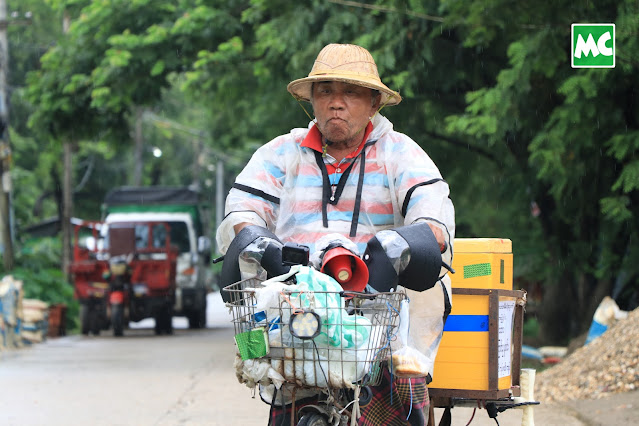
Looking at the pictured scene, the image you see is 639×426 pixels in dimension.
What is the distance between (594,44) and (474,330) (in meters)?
4.76

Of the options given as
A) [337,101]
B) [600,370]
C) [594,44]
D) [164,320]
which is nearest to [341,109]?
[337,101]

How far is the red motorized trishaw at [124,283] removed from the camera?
20703 mm

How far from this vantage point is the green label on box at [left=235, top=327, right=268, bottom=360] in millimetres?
3559

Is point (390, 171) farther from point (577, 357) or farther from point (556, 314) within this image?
point (556, 314)

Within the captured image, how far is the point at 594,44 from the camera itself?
9422 millimetres

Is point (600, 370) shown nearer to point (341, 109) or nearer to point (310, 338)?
point (341, 109)

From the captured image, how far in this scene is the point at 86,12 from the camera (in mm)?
16641

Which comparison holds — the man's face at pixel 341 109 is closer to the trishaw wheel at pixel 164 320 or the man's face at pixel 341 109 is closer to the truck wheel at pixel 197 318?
the trishaw wheel at pixel 164 320

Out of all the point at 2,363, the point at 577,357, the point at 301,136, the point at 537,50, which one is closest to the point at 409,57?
the point at 537,50

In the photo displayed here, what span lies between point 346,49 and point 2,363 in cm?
1100

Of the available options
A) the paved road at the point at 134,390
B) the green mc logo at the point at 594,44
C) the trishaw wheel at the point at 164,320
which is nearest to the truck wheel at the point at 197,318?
the trishaw wheel at the point at 164,320

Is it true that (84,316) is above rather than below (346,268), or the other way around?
below

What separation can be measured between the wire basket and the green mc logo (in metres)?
6.32

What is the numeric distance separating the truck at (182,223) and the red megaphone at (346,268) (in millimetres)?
18741
